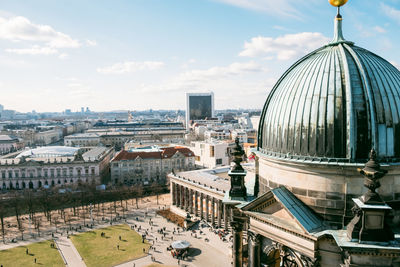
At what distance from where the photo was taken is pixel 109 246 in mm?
78438

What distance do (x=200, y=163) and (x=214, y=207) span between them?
7552 cm

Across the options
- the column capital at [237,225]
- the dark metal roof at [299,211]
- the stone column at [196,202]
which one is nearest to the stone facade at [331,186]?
the dark metal roof at [299,211]

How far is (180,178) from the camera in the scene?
108m

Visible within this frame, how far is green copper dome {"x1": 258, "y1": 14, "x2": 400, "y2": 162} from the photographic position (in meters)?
22.5

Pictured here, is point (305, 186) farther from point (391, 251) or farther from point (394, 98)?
point (394, 98)

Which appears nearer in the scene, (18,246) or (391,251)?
(391,251)

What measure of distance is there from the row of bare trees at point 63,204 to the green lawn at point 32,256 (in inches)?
575

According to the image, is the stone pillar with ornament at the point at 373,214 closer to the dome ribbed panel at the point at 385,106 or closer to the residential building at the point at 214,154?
the dome ribbed panel at the point at 385,106

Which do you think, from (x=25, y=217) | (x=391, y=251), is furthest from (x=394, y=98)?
(x=25, y=217)

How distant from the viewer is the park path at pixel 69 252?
6931cm

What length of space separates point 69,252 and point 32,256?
868cm

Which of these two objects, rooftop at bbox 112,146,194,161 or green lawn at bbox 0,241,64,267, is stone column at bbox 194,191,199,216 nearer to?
green lawn at bbox 0,241,64,267

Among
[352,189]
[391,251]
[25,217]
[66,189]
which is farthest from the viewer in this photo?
[66,189]

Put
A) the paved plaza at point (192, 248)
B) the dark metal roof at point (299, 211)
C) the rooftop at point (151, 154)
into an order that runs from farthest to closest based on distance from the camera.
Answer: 1. the rooftop at point (151, 154)
2. the paved plaza at point (192, 248)
3. the dark metal roof at point (299, 211)
